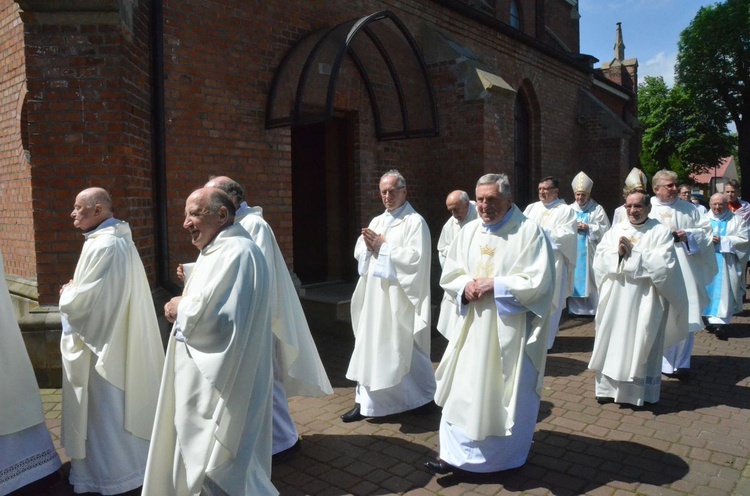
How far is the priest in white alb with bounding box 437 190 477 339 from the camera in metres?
5.68

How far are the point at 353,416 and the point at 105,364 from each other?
7.04 feet

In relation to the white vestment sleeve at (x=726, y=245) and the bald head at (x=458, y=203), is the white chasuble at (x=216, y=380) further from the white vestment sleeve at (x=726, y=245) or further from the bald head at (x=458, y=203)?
the white vestment sleeve at (x=726, y=245)

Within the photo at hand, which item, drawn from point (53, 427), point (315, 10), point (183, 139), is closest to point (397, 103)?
point (315, 10)

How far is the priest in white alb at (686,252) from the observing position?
628 centimetres

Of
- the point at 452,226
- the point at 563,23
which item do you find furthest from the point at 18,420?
the point at 563,23

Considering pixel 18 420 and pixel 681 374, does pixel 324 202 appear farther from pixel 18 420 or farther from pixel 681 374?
pixel 18 420

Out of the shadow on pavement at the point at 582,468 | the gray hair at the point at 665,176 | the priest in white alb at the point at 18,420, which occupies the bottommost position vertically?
the shadow on pavement at the point at 582,468

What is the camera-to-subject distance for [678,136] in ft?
128

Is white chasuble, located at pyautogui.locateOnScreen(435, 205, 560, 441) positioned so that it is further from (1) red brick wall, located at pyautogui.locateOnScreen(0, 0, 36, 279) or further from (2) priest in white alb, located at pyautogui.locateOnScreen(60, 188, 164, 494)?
(1) red brick wall, located at pyautogui.locateOnScreen(0, 0, 36, 279)

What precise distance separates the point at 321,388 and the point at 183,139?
12.1ft

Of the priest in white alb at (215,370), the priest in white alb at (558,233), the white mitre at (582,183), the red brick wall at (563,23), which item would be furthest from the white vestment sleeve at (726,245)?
the red brick wall at (563,23)

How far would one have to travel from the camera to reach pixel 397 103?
9.43m

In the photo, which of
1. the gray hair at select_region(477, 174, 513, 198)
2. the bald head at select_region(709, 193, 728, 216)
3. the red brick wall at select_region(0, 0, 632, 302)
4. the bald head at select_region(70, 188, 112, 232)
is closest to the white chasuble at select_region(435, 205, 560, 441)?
the gray hair at select_region(477, 174, 513, 198)

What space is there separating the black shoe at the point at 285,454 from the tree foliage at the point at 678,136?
116ft
